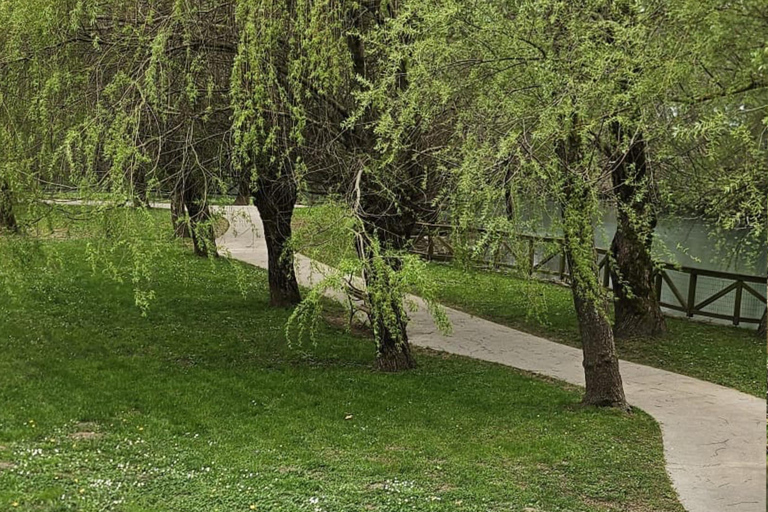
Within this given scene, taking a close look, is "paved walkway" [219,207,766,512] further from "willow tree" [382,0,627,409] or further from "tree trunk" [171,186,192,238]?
"willow tree" [382,0,627,409]

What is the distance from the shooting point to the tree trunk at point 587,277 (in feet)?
19.6

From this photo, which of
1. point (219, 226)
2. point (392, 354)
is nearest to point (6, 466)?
point (219, 226)

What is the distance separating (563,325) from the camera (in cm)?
1292

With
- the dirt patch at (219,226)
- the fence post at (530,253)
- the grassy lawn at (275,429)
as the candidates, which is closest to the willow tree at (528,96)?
the fence post at (530,253)

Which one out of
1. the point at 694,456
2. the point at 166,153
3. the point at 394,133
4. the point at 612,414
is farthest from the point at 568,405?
the point at 166,153

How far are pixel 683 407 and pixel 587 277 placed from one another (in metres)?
3.09

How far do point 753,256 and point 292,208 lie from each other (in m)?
5.89

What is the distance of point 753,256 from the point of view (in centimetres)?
693

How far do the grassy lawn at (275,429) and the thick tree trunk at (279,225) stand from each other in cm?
116

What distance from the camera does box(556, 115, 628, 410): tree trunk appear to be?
5.97 metres

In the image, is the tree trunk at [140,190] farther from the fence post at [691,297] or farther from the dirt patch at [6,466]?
the fence post at [691,297]

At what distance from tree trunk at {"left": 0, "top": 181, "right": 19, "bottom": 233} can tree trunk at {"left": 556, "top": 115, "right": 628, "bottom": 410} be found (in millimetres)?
5393

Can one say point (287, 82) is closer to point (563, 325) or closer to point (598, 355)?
point (598, 355)

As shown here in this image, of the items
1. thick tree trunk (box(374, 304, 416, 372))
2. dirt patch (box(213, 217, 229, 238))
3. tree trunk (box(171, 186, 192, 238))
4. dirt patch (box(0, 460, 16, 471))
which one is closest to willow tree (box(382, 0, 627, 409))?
dirt patch (box(213, 217, 229, 238))
